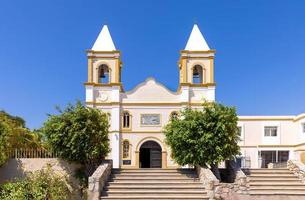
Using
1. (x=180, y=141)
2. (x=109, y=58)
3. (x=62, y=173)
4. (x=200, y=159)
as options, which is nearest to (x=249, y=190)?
(x=200, y=159)

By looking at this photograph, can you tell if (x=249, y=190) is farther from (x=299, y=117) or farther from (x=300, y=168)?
(x=299, y=117)

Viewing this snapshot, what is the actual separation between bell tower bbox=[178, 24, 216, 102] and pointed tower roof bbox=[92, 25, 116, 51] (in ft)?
21.5

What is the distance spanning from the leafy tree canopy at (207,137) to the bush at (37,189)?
594cm

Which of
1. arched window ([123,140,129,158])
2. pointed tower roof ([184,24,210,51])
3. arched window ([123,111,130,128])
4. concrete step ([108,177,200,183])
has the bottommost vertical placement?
concrete step ([108,177,200,183])

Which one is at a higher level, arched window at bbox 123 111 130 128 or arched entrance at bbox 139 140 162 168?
arched window at bbox 123 111 130 128

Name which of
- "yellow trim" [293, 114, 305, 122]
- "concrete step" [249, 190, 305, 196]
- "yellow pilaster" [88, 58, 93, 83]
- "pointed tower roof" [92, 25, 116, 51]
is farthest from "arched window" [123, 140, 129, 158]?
"yellow trim" [293, 114, 305, 122]

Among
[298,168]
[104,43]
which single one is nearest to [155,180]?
[298,168]

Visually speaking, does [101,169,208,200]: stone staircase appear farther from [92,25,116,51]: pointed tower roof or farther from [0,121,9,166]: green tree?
[92,25,116,51]: pointed tower roof

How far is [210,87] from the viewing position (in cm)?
3003

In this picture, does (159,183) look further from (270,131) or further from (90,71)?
(270,131)

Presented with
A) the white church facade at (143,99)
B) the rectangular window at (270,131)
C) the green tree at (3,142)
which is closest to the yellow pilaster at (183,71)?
the white church facade at (143,99)

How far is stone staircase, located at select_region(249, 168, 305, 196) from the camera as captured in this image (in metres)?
16.6

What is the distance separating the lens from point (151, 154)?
98.3ft

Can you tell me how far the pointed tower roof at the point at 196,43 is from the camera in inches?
1240
